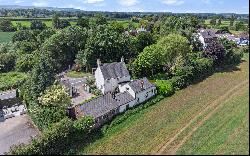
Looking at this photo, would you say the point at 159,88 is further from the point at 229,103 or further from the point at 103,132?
the point at 229,103

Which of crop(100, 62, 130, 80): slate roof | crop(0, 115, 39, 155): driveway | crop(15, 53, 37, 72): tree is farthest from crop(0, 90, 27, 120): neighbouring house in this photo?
crop(15, 53, 37, 72): tree

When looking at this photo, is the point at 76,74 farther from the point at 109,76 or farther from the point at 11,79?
the point at 109,76

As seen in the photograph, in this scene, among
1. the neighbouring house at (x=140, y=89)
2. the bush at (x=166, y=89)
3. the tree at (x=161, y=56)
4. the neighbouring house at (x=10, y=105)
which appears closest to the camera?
the neighbouring house at (x=140, y=89)

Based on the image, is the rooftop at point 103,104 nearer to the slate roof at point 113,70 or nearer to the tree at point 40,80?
the slate roof at point 113,70

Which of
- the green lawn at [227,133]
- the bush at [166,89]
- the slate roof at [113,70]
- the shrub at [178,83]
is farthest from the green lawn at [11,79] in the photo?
the green lawn at [227,133]

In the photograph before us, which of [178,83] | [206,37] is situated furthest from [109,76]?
[206,37]

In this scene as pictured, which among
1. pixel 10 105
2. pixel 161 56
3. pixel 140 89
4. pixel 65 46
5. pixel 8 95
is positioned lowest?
pixel 10 105
